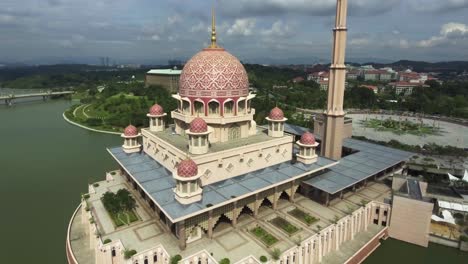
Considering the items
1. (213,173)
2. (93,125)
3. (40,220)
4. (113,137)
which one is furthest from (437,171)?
(93,125)

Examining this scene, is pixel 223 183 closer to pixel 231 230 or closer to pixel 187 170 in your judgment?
pixel 231 230

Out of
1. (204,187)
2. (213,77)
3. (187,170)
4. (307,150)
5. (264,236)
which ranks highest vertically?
(213,77)

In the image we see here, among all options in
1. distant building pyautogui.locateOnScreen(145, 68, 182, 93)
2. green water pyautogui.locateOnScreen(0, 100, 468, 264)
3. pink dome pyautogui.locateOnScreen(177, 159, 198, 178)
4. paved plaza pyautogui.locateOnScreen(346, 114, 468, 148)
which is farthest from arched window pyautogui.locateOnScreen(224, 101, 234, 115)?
distant building pyautogui.locateOnScreen(145, 68, 182, 93)

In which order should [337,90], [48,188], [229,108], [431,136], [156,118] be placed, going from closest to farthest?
[229,108], [156,118], [337,90], [48,188], [431,136]

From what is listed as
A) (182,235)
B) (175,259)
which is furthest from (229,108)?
(175,259)

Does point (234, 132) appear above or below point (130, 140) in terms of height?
above

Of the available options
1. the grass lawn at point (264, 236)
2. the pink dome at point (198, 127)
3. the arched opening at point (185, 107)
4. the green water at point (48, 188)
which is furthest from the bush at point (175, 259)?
the arched opening at point (185, 107)

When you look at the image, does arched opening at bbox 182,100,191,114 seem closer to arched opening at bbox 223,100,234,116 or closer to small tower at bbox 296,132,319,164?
arched opening at bbox 223,100,234,116

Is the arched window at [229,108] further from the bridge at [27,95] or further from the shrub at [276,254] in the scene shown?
the bridge at [27,95]
